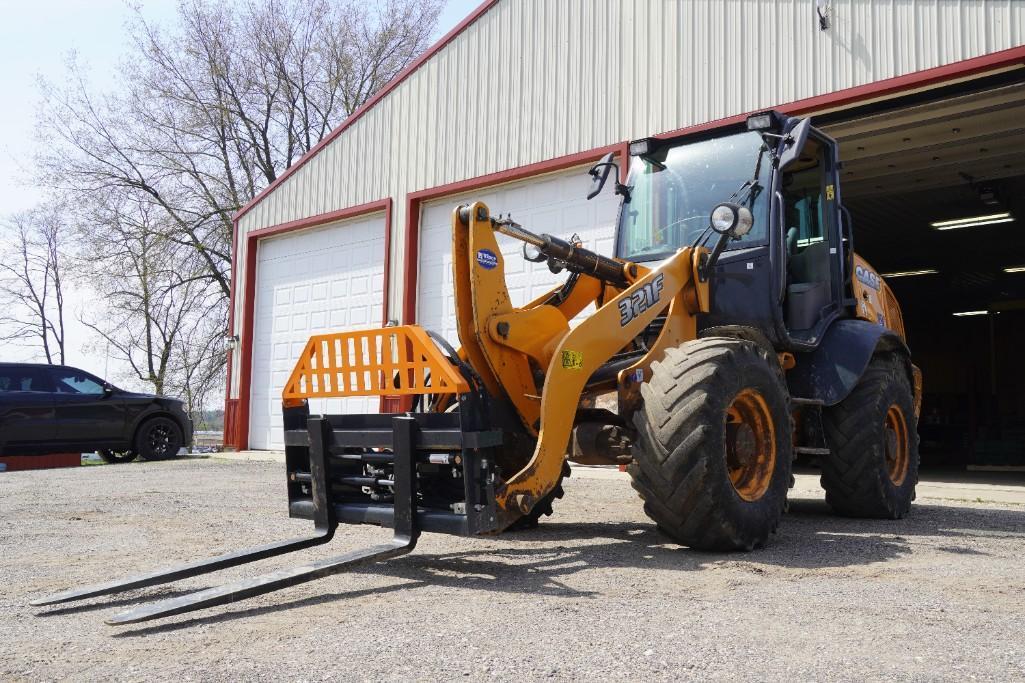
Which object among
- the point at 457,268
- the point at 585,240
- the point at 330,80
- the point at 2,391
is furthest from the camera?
the point at 330,80

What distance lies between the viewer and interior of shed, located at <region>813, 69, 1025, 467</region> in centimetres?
1138

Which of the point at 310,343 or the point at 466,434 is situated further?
the point at 310,343

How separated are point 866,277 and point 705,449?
13.3 ft

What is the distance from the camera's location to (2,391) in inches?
567

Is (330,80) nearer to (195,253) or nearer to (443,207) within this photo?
(195,253)

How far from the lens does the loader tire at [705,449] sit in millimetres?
5137

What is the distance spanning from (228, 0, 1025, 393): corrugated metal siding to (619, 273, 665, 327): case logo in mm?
5755

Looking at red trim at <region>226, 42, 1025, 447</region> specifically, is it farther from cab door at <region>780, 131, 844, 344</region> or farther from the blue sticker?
the blue sticker

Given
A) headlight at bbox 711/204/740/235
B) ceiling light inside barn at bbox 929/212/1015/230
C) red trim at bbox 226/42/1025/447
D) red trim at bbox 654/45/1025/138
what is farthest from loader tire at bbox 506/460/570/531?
ceiling light inside barn at bbox 929/212/1015/230

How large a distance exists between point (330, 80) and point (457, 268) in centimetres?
2838

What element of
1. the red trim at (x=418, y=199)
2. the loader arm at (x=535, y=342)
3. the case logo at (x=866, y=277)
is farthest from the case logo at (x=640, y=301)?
the red trim at (x=418, y=199)

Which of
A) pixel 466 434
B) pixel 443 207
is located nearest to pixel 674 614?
pixel 466 434

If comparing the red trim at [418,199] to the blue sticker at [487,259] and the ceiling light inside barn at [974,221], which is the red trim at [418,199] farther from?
the ceiling light inside barn at [974,221]

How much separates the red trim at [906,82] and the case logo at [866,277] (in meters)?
1.86
